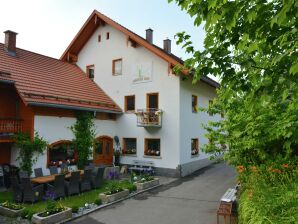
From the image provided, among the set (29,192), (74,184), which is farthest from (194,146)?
(29,192)

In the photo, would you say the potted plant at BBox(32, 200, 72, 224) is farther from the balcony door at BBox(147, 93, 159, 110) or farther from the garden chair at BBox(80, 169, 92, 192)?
the balcony door at BBox(147, 93, 159, 110)

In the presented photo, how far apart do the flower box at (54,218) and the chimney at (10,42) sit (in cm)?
1210

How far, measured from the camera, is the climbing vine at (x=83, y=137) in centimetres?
1652

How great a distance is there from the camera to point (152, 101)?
19062 millimetres

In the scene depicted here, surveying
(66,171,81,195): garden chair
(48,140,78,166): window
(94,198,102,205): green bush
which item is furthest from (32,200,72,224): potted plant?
(48,140,78,166): window

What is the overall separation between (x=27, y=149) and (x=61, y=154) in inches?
93.6

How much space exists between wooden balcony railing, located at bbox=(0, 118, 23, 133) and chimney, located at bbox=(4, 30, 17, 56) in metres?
5.60

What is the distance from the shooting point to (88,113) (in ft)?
56.9

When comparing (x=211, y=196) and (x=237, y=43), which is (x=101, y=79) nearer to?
(x=211, y=196)

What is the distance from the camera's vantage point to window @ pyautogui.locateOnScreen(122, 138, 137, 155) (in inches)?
768

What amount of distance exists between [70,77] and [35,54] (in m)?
2.91

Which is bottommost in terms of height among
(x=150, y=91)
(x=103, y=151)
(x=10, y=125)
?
(x=103, y=151)

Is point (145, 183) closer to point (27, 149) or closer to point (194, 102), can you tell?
point (27, 149)

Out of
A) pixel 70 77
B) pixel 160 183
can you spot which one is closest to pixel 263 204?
pixel 160 183
